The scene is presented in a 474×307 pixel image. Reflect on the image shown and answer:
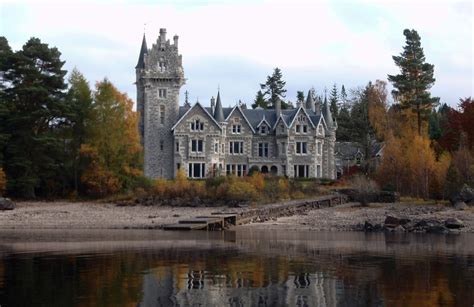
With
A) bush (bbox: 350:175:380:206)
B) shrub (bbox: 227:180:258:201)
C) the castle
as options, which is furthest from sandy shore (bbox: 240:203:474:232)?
the castle

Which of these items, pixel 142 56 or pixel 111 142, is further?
pixel 142 56

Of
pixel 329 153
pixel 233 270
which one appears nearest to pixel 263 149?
pixel 329 153

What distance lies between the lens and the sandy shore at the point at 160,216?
44706 millimetres

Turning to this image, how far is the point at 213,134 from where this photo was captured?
7288cm

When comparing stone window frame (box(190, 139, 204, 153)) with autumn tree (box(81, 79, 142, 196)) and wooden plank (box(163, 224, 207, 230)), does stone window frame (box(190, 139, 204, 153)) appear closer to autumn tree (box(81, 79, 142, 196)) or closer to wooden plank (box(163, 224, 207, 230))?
autumn tree (box(81, 79, 142, 196))

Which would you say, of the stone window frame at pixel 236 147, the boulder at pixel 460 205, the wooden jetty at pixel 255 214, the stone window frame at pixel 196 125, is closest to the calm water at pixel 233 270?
→ the wooden jetty at pixel 255 214

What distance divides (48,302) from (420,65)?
192 feet

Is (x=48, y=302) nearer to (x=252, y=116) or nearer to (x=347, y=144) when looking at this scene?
(x=252, y=116)

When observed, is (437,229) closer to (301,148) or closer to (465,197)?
(465,197)

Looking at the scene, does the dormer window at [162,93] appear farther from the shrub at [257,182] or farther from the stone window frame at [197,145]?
the shrub at [257,182]

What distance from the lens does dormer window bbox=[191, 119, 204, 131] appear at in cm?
7250

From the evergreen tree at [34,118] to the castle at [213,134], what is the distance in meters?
15.3

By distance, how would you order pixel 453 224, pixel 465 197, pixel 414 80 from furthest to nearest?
pixel 414 80, pixel 465 197, pixel 453 224

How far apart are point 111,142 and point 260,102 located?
52595 millimetres
